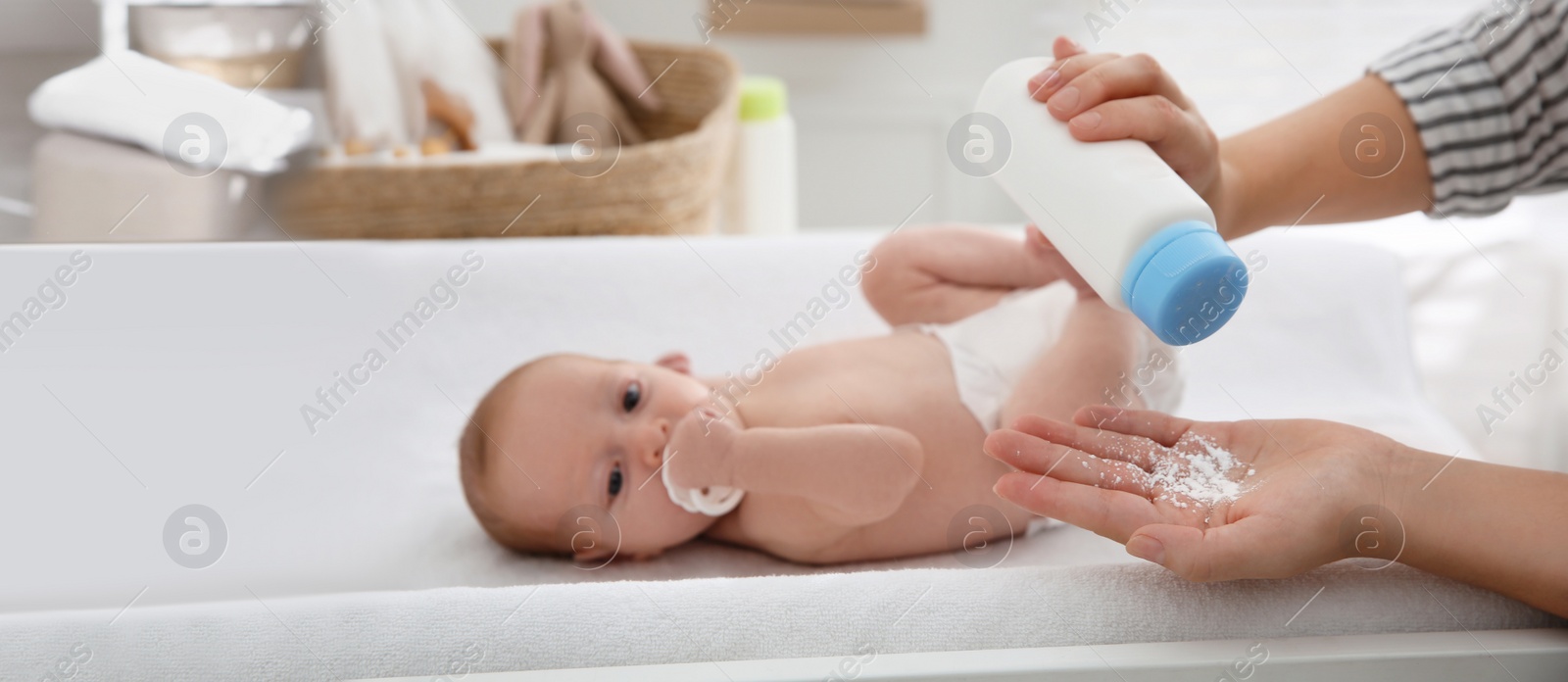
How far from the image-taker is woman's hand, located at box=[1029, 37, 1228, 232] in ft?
2.14

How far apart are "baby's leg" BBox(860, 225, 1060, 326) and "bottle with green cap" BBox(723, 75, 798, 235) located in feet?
2.93

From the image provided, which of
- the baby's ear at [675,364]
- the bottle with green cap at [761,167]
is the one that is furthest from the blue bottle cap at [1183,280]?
the bottle with green cap at [761,167]

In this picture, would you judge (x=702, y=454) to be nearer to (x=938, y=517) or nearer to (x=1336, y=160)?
(x=938, y=517)

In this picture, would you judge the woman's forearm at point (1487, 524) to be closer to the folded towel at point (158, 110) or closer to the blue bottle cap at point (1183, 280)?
the blue bottle cap at point (1183, 280)

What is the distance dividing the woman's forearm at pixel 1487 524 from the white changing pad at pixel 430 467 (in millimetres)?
21

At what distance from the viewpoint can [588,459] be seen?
97cm

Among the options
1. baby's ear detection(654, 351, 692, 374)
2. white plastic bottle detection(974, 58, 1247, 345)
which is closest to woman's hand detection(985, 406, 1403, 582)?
white plastic bottle detection(974, 58, 1247, 345)

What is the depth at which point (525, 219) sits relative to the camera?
5.40 ft

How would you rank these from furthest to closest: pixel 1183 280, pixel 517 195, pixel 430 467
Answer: pixel 517 195, pixel 430 467, pixel 1183 280

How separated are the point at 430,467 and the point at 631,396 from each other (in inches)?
10.5

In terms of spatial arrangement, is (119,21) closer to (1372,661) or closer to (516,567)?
(516,567)

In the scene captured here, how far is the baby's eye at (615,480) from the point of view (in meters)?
0.98

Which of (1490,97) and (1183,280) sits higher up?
(1183,280)

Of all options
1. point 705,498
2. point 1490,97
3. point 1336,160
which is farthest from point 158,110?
point 1490,97
